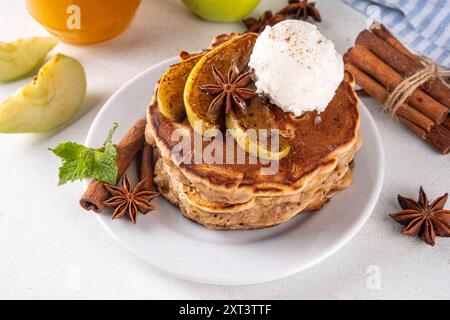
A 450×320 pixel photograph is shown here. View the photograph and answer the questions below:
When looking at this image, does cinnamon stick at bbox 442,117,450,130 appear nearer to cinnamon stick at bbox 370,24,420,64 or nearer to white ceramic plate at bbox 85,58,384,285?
cinnamon stick at bbox 370,24,420,64

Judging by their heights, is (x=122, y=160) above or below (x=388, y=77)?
below

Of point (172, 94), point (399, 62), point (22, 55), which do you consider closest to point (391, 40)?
point (399, 62)

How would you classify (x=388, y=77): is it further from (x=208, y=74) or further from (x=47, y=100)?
(x=47, y=100)

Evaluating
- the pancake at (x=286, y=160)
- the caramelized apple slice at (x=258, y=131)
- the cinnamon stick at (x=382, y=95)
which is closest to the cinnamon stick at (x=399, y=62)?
the cinnamon stick at (x=382, y=95)

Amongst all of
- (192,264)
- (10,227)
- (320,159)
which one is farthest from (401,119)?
(10,227)

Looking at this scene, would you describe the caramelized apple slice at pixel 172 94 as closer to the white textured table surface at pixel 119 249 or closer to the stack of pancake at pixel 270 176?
the stack of pancake at pixel 270 176
